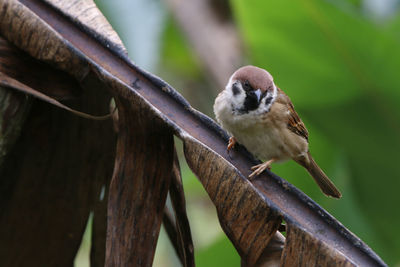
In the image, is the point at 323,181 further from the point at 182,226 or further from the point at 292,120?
the point at 182,226

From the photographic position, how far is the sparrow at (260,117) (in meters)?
2.14

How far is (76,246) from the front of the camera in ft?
5.72

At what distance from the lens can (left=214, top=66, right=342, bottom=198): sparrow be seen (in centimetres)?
214

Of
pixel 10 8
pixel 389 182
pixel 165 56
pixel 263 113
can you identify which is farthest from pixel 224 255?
pixel 165 56

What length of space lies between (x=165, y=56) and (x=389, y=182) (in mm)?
2562

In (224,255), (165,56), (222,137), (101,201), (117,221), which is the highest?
(222,137)

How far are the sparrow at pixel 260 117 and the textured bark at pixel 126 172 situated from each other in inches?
21.3

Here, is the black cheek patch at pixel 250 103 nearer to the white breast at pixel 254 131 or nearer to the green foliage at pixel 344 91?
the white breast at pixel 254 131

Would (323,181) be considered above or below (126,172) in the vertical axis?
below

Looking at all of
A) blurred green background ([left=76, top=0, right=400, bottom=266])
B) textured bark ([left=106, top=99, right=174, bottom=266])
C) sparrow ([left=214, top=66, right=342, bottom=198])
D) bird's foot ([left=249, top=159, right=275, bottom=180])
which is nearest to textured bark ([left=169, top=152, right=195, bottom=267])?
textured bark ([left=106, top=99, right=174, bottom=266])

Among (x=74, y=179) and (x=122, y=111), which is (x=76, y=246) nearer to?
(x=74, y=179)

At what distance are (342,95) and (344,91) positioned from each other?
0.13 ft

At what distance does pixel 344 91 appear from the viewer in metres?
2.90

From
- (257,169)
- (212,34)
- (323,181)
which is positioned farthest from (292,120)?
(212,34)
